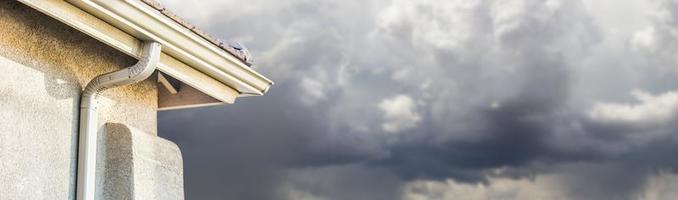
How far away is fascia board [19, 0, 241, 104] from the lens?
705cm

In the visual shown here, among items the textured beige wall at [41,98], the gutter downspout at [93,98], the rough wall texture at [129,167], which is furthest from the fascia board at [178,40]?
the rough wall texture at [129,167]

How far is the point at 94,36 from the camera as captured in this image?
24.2 feet

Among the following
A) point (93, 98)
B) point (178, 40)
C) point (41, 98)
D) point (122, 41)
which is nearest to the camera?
point (41, 98)

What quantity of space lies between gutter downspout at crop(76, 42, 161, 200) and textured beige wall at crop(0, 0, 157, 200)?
6 centimetres

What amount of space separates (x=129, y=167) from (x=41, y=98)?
35.4 inches

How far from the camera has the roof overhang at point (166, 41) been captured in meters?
7.19

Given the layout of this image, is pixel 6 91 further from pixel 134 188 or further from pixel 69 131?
pixel 134 188

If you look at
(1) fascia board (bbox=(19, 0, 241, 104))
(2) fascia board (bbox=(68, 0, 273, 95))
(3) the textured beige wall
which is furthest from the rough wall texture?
(2) fascia board (bbox=(68, 0, 273, 95))

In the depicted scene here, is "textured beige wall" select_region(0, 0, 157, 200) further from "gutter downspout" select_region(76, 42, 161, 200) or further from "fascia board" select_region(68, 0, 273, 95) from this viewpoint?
"fascia board" select_region(68, 0, 273, 95)

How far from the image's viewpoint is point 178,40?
26.3 ft

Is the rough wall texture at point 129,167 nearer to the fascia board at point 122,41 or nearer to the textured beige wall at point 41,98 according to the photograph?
the textured beige wall at point 41,98

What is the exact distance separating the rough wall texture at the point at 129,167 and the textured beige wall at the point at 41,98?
0.59 ft

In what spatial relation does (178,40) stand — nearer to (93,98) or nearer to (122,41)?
(122,41)

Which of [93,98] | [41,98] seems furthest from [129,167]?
[41,98]
